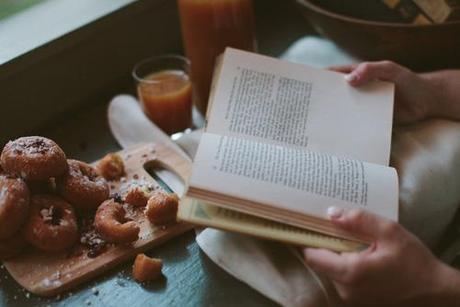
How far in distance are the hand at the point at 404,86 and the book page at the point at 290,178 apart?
167 millimetres

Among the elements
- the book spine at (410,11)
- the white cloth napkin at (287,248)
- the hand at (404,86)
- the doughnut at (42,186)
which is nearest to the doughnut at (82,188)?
the doughnut at (42,186)

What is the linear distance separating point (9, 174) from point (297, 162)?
1.18ft

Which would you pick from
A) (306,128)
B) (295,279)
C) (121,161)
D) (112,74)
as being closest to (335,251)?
(295,279)

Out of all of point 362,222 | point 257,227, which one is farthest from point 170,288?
point 362,222

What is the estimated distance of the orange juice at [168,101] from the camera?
3.32 feet

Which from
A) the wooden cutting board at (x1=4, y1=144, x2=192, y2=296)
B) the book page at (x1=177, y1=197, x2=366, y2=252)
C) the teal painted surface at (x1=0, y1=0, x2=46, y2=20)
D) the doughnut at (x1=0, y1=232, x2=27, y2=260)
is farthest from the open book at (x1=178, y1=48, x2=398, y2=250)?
the teal painted surface at (x1=0, y1=0, x2=46, y2=20)

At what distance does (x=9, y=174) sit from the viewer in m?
0.75

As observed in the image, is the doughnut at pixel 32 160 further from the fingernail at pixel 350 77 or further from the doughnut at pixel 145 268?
the fingernail at pixel 350 77

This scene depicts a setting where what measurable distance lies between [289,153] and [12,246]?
37 centimetres

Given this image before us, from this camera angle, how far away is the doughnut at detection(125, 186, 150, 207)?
83cm

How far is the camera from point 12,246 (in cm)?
75

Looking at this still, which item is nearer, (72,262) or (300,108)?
(72,262)

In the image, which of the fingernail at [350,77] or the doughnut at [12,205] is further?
the fingernail at [350,77]

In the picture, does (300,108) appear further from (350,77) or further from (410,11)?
(410,11)
